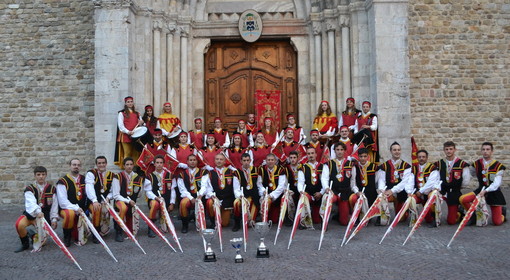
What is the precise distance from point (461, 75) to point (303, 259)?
8048 millimetres

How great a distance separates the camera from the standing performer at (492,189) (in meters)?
7.04

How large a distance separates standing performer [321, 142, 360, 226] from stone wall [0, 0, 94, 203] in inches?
252

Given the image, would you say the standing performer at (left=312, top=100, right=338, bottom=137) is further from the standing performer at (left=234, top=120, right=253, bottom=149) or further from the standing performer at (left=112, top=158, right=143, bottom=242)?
the standing performer at (left=112, top=158, right=143, bottom=242)

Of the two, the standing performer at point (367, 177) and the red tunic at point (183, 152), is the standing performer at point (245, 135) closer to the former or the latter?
the red tunic at point (183, 152)

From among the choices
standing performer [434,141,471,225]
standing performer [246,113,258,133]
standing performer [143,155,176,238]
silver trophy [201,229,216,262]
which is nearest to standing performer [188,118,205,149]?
standing performer [246,113,258,133]

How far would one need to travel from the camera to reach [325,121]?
31.2 feet

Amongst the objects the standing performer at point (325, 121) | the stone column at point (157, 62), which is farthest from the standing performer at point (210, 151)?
the stone column at point (157, 62)

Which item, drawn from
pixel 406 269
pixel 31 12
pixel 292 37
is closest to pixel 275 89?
pixel 292 37

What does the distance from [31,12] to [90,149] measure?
3714mm

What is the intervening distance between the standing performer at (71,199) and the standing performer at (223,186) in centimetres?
173

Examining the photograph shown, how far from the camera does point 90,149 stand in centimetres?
1127

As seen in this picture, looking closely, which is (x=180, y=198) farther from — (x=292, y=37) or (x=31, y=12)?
(x=31, y=12)

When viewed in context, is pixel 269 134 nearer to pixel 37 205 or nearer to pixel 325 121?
pixel 325 121

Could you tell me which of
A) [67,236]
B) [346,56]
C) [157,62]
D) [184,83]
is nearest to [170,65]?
[157,62]
